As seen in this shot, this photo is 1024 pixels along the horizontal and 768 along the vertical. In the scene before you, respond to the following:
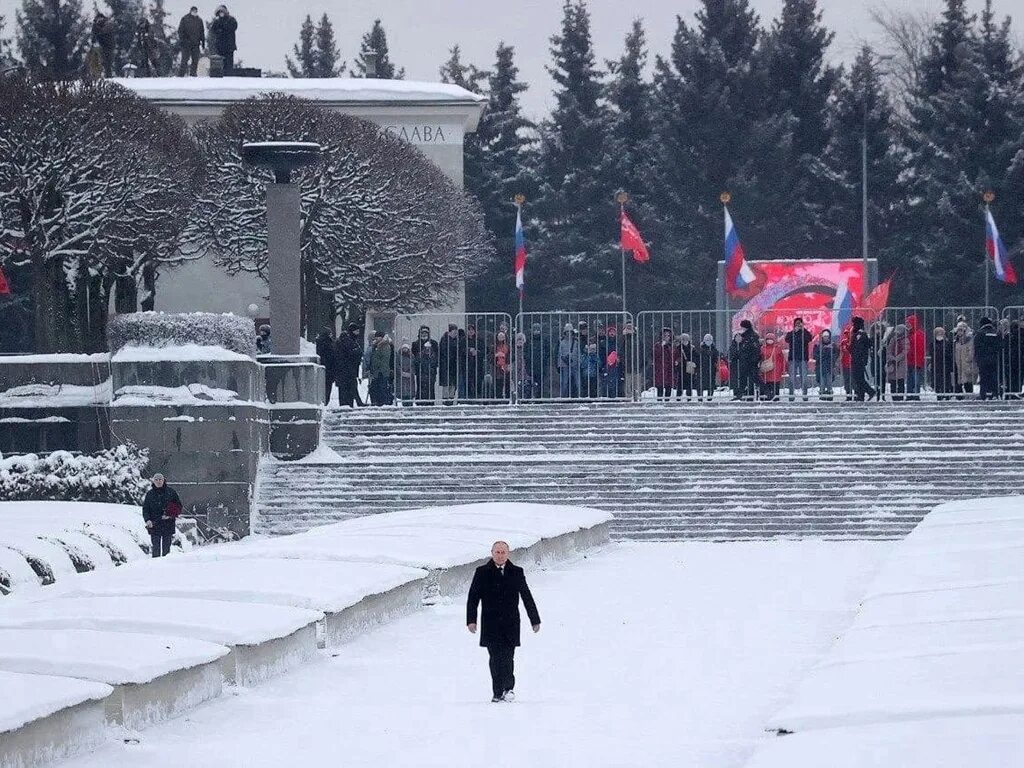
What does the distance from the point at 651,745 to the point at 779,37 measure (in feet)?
185

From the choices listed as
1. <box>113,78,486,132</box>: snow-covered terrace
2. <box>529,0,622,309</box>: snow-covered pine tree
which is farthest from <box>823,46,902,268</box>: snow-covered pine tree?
<box>113,78,486,132</box>: snow-covered terrace

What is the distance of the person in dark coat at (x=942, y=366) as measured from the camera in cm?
3244

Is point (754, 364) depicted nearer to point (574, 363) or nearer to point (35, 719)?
point (574, 363)

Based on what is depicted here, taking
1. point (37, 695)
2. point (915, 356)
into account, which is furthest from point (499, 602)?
point (915, 356)

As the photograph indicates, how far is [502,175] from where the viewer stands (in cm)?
6825

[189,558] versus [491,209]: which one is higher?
[491,209]

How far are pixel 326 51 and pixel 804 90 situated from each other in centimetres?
2992

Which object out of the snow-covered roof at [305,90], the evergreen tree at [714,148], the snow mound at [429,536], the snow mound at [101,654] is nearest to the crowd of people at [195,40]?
the snow-covered roof at [305,90]

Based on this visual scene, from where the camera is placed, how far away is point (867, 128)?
62.8 metres

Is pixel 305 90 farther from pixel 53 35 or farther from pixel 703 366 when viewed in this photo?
pixel 703 366

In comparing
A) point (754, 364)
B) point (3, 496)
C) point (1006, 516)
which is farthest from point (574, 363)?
point (1006, 516)

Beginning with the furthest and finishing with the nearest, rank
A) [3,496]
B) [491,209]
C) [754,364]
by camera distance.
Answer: [491,209], [754,364], [3,496]

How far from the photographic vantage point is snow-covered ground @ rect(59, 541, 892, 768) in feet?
36.5

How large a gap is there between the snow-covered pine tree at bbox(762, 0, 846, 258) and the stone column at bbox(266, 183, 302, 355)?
3378cm
